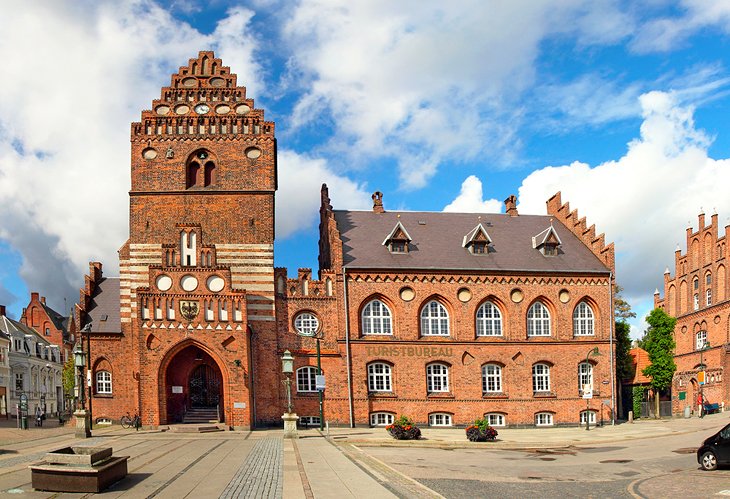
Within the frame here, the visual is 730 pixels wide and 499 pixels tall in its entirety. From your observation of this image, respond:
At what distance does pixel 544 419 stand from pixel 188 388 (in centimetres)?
2268

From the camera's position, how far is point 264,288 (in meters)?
43.9

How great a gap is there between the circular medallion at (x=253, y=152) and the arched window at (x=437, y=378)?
680 inches

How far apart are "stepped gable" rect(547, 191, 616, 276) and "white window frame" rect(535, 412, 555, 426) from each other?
34.7 ft

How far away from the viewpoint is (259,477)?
1983 centimetres

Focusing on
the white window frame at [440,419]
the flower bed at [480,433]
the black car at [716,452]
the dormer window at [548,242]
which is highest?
the dormer window at [548,242]

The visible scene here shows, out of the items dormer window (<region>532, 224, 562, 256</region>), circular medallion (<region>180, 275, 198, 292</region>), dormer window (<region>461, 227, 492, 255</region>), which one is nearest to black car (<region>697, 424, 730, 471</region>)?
dormer window (<region>461, 227, 492, 255</region>)

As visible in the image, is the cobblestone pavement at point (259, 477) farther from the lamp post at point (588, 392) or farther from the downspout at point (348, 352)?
the lamp post at point (588, 392)

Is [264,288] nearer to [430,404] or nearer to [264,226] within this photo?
[264,226]

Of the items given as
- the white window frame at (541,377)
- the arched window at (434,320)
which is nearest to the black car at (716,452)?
the white window frame at (541,377)

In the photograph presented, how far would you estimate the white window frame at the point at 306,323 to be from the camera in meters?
44.8

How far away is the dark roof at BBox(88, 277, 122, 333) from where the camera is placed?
44.3m

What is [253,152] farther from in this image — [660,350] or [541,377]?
[660,350]

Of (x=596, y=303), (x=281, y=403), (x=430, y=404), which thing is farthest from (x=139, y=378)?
(x=596, y=303)

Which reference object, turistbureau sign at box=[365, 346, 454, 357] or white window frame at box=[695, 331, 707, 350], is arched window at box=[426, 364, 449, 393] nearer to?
turistbureau sign at box=[365, 346, 454, 357]
